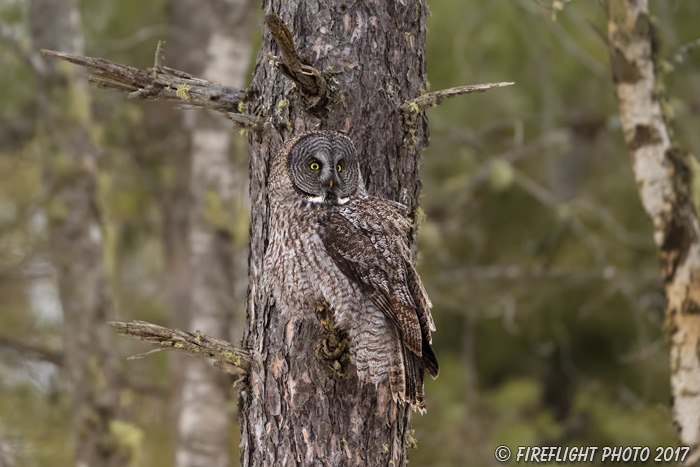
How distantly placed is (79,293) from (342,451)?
154 inches

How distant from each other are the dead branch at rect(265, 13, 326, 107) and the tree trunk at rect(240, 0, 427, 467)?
0.21 feet

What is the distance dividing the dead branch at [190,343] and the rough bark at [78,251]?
3.54m

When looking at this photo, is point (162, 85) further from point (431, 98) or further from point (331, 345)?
point (331, 345)

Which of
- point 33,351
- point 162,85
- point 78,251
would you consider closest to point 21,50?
point 78,251

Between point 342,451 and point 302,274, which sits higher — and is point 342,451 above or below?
below

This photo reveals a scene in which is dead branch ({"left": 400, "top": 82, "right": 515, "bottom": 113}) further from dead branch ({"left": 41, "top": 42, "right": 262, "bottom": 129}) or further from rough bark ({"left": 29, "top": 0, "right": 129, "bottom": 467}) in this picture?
rough bark ({"left": 29, "top": 0, "right": 129, "bottom": 467})

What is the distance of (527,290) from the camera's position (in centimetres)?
892

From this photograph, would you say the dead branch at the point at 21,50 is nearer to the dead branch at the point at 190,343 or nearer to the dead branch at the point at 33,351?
the dead branch at the point at 33,351

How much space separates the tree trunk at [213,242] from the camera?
20.6ft

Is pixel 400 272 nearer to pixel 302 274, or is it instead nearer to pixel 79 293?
pixel 302 274

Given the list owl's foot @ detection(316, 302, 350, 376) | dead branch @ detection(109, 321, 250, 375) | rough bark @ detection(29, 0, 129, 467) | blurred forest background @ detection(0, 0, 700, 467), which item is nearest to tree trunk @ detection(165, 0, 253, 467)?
blurred forest background @ detection(0, 0, 700, 467)

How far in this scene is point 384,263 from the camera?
284cm

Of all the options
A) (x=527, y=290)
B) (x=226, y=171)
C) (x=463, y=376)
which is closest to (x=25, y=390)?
(x=226, y=171)

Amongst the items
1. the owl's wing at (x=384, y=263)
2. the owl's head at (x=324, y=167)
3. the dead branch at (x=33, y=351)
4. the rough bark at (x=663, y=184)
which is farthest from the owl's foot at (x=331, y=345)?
the dead branch at (x=33, y=351)
